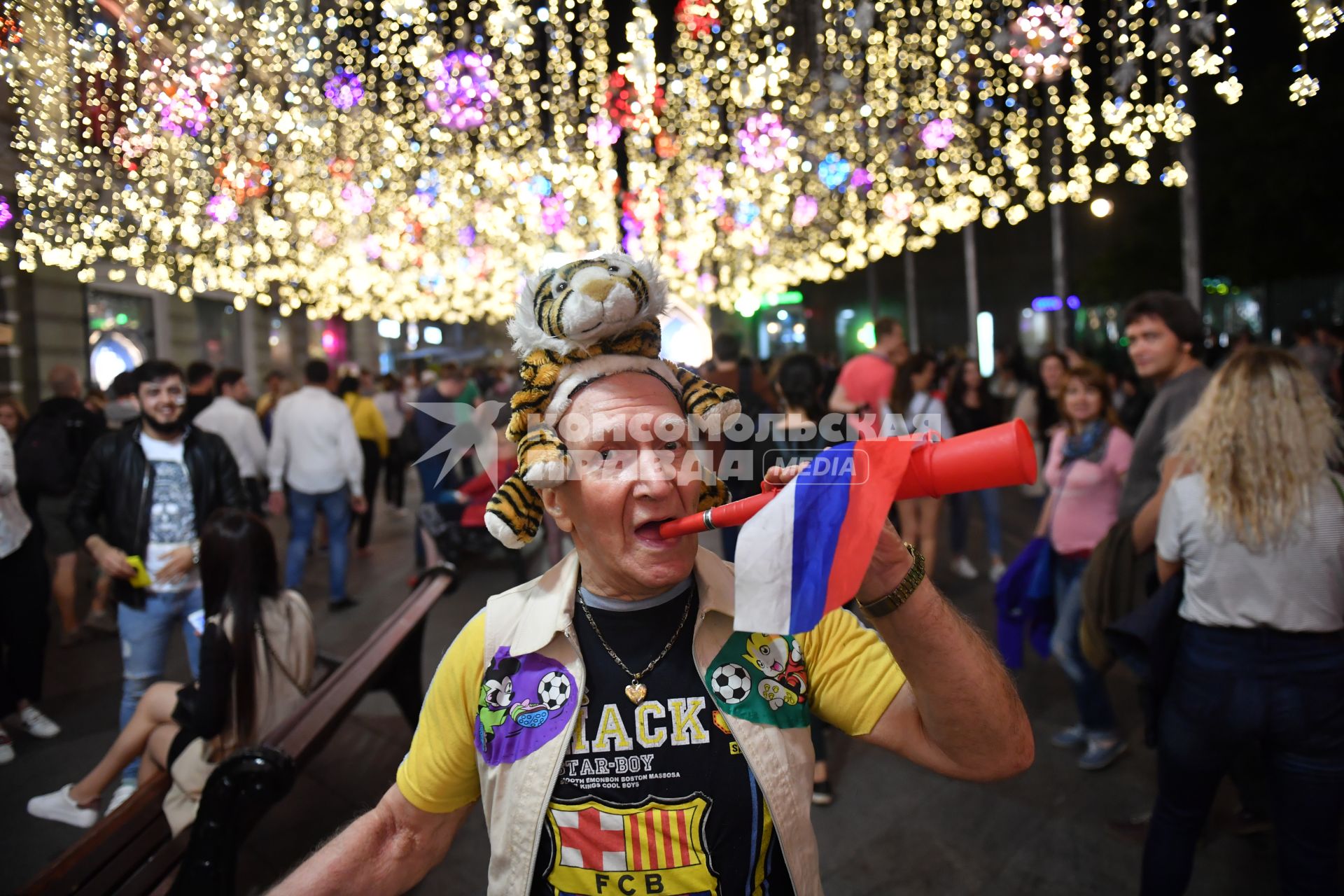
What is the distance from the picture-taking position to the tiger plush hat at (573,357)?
1.49m

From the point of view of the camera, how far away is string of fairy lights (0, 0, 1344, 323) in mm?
2225

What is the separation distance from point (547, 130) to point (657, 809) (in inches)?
571

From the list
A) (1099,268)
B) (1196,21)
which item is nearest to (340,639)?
(1196,21)

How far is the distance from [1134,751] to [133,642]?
493 centimetres

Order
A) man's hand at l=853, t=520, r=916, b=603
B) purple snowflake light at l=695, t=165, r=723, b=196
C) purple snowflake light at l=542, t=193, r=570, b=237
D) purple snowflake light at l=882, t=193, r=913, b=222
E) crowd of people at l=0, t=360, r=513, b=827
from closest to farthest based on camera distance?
man's hand at l=853, t=520, r=916, b=603, crowd of people at l=0, t=360, r=513, b=827, purple snowflake light at l=882, t=193, r=913, b=222, purple snowflake light at l=695, t=165, r=723, b=196, purple snowflake light at l=542, t=193, r=570, b=237

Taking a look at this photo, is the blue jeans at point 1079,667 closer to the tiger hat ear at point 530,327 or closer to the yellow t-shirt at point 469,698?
the yellow t-shirt at point 469,698

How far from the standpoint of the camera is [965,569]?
7348 mm

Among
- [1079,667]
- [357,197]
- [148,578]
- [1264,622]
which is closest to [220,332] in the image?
[357,197]

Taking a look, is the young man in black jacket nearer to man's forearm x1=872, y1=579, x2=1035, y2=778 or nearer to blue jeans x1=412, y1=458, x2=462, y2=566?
blue jeans x1=412, y1=458, x2=462, y2=566

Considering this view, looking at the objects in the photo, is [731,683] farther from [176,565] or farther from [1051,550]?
[176,565]

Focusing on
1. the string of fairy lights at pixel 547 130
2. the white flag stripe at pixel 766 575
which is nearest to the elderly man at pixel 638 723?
the white flag stripe at pixel 766 575

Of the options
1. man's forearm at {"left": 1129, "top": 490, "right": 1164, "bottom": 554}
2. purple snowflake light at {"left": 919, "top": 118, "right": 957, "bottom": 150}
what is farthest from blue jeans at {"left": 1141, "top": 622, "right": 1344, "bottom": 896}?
purple snowflake light at {"left": 919, "top": 118, "right": 957, "bottom": 150}

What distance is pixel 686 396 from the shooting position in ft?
5.23

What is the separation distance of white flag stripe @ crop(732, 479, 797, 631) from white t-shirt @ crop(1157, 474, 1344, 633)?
211 centimetres
